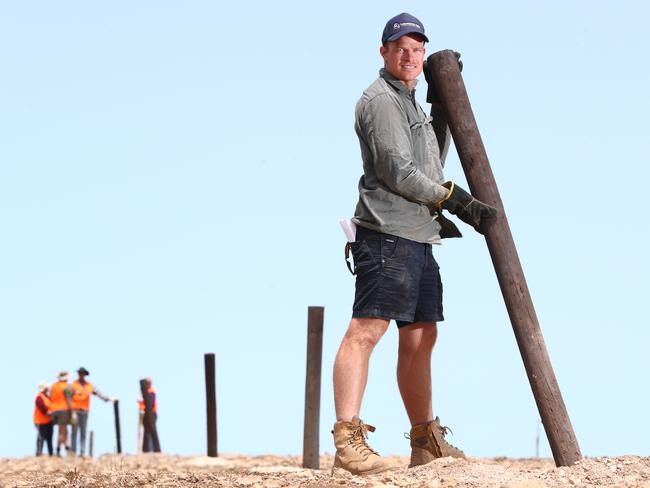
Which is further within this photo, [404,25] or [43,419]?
[43,419]

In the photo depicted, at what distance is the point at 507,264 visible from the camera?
6.72 meters

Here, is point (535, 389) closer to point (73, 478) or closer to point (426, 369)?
point (426, 369)

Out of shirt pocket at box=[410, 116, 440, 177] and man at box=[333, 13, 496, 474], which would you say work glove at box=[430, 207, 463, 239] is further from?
shirt pocket at box=[410, 116, 440, 177]

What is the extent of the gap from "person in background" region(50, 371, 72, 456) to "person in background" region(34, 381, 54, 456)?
1.28ft

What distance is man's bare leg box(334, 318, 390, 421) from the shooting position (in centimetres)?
651

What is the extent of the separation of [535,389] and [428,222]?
48.9 inches

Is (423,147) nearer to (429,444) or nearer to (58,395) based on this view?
(429,444)

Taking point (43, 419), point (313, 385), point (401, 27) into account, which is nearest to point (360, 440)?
point (401, 27)

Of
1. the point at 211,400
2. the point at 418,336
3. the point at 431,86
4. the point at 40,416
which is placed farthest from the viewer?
the point at 40,416

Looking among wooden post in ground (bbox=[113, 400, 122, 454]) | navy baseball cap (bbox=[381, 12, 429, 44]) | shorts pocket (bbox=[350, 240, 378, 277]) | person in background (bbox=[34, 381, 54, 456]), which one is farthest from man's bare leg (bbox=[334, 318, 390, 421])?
person in background (bbox=[34, 381, 54, 456])

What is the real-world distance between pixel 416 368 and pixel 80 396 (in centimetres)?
1473

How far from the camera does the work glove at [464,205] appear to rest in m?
6.55

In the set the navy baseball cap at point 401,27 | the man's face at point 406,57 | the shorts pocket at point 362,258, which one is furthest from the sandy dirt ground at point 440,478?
the navy baseball cap at point 401,27

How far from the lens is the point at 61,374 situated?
66.7 ft
